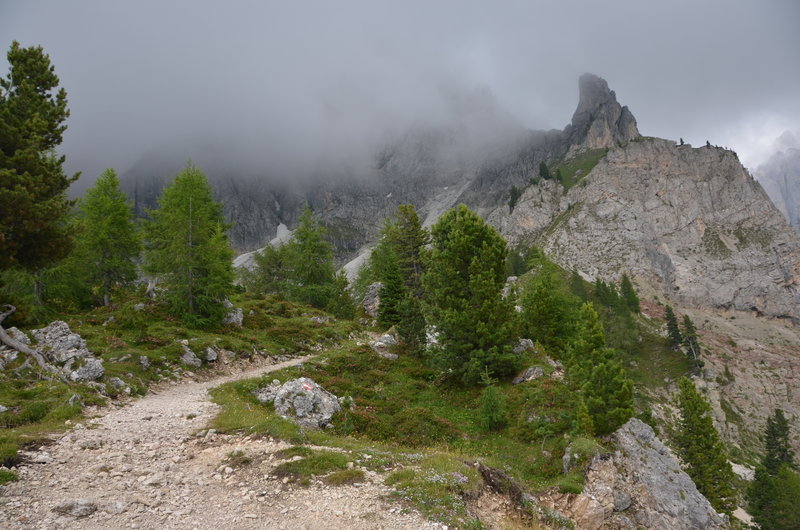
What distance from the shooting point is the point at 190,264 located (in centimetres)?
2728

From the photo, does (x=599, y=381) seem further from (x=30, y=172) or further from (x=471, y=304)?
(x=30, y=172)

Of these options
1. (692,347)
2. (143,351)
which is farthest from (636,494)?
(692,347)

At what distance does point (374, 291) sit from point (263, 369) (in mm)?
33698

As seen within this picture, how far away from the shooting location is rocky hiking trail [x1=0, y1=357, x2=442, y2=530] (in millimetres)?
7621

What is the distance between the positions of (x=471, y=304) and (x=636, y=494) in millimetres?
11555

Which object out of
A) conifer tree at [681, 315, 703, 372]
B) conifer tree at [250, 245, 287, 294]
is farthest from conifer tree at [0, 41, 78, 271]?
conifer tree at [681, 315, 703, 372]

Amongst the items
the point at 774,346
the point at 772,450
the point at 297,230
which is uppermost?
the point at 297,230

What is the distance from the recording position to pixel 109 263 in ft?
99.3

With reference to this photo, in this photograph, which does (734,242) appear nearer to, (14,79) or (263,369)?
(263,369)

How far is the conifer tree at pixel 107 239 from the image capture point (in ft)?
98.0

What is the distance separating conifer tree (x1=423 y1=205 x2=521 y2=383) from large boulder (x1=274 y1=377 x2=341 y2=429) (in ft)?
28.0

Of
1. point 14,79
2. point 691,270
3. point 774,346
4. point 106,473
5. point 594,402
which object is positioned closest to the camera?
point 106,473

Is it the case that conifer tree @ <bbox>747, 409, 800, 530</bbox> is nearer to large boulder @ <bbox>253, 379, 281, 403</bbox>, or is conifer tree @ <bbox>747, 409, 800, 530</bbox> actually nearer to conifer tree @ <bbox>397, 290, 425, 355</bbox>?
conifer tree @ <bbox>397, 290, 425, 355</bbox>

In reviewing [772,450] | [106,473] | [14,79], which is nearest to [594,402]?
[106,473]
